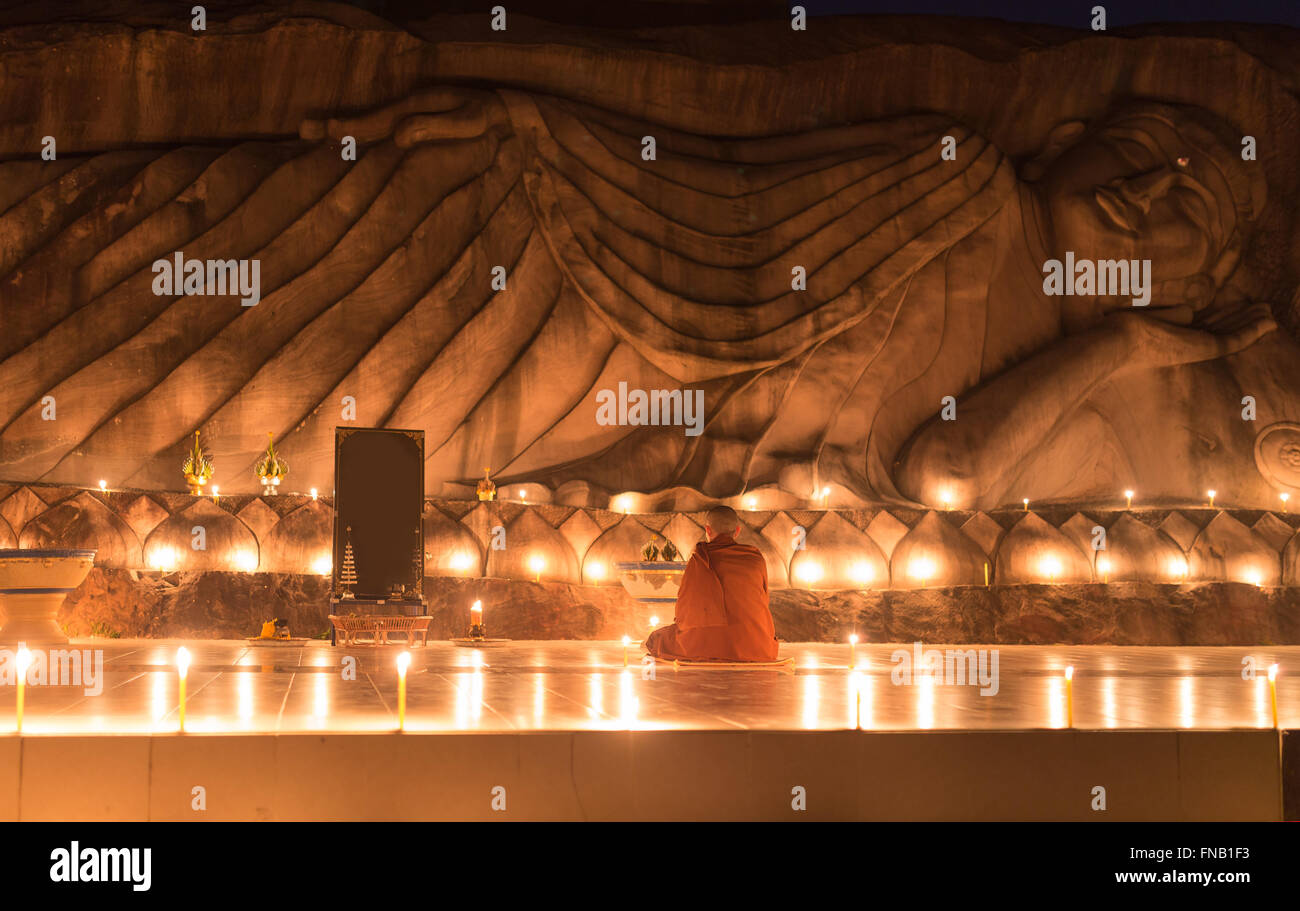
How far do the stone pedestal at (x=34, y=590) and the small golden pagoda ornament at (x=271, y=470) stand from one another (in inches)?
74.9

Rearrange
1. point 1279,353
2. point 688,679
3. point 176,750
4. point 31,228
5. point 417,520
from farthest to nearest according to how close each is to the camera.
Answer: point 1279,353, point 31,228, point 417,520, point 688,679, point 176,750

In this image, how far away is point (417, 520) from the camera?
26.3 feet

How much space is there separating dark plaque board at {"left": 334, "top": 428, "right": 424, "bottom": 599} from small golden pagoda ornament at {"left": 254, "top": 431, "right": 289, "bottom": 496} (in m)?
1.10

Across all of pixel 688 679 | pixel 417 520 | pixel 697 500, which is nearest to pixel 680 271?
pixel 697 500

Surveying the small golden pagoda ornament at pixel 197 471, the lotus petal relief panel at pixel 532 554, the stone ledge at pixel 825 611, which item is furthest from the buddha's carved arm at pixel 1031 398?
the small golden pagoda ornament at pixel 197 471

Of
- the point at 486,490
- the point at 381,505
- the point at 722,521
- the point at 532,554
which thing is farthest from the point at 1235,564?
the point at 381,505

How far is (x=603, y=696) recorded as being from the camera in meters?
4.63

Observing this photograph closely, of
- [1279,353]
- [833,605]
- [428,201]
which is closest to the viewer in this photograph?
[833,605]

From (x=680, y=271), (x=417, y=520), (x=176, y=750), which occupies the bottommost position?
(x=176, y=750)

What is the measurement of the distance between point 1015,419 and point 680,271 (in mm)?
3062

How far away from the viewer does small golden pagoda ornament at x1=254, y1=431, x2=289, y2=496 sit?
8.91 metres

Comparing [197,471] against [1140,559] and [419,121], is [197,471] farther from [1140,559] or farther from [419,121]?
[1140,559]

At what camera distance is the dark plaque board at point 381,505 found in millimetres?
7902

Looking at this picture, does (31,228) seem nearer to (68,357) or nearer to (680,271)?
(68,357)
